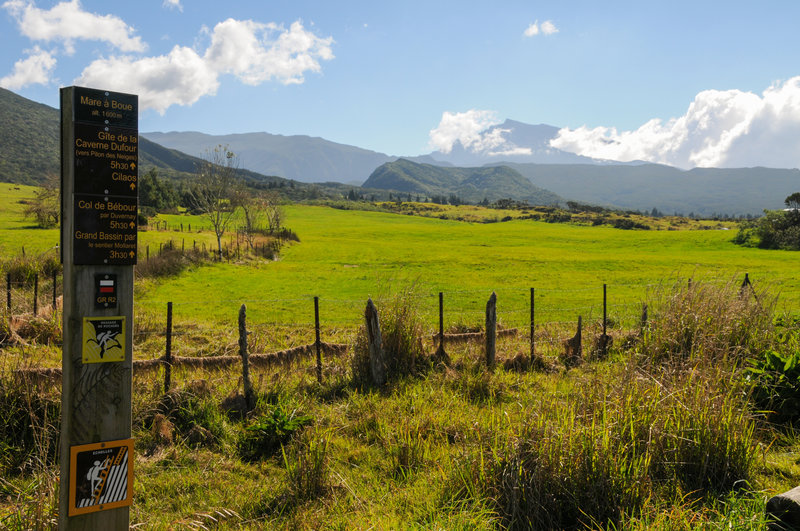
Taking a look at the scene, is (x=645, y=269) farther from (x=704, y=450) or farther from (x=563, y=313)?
(x=704, y=450)

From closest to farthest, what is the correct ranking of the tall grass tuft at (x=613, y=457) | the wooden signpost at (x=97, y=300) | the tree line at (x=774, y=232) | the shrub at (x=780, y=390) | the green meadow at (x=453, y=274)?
the wooden signpost at (x=97, y=300) < the tall grass tuft at (x=613, y=457) < the shrub at (x=780, y=390) < the green meadow at (x=453, y=274) < the tree line at (x=774, y=232)

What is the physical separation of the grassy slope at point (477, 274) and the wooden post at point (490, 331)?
2399 millimetres

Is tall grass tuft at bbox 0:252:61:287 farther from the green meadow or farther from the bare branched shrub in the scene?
the bare branched shrub

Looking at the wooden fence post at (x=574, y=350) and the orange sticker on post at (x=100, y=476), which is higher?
the orange sticker on post at (x=100, y=476)

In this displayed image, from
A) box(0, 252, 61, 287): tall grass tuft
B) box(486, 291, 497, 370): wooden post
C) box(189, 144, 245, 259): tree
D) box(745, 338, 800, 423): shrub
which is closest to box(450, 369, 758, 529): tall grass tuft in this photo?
box(745, 338, 800, 423): shrub

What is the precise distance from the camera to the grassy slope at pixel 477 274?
22.6m

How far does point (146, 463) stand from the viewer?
612 cm

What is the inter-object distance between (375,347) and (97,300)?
5.63m

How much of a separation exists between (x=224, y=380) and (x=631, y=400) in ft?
21.3

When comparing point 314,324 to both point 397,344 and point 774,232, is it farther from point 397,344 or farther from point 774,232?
point 774,232

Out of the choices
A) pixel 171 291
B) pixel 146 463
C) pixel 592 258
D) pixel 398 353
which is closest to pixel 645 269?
pixel 592 258

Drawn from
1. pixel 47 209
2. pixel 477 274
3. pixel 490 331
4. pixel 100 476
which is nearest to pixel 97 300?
pixel 100 476

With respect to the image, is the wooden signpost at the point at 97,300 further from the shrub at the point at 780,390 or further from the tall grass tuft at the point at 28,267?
the tall grass tuft at the point at 28,267

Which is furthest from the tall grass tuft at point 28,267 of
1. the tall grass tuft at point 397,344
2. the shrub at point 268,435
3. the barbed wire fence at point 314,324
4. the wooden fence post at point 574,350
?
the wooden fence post at point 574,350
